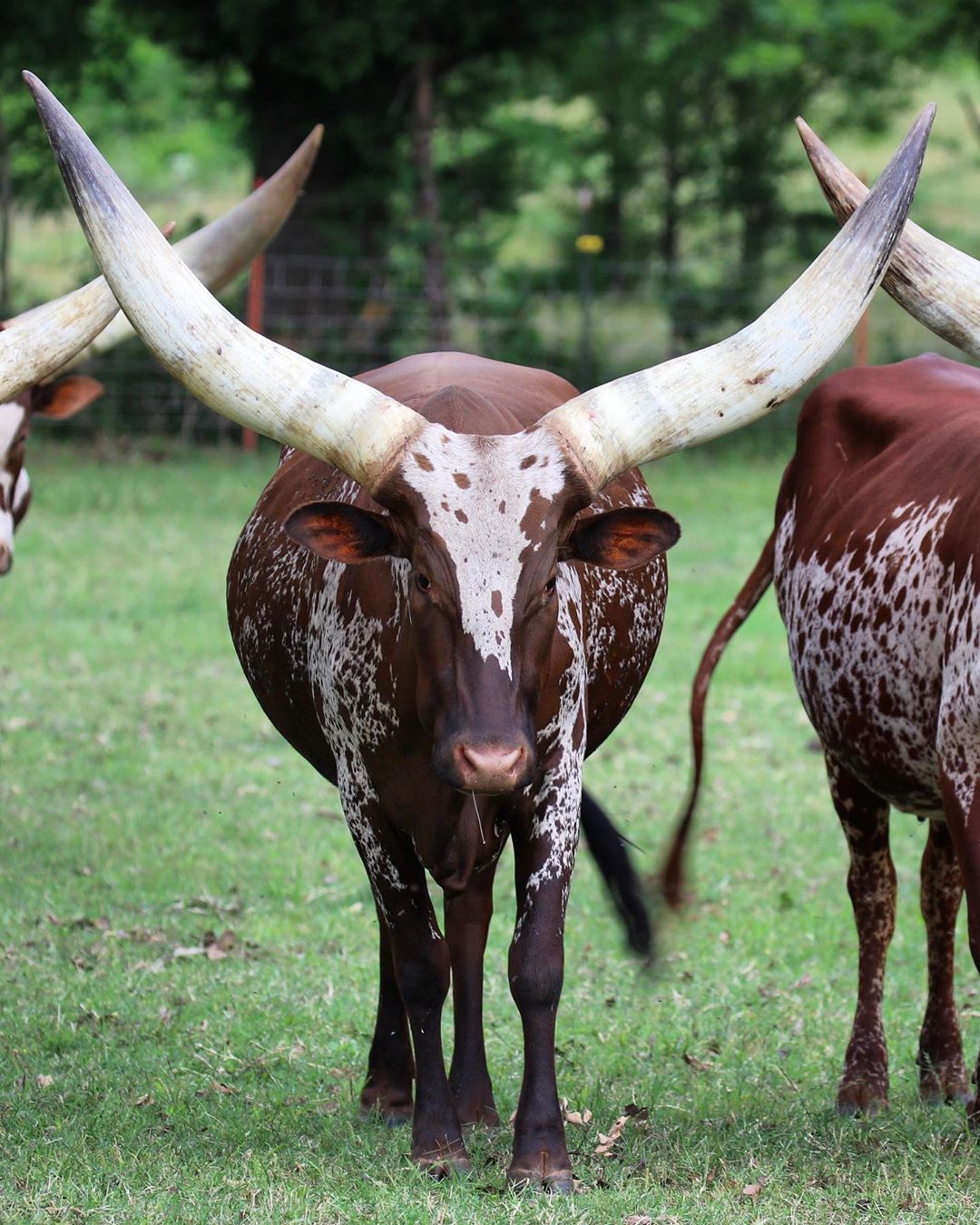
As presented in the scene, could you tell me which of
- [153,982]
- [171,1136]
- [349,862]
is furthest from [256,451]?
[171,1136]

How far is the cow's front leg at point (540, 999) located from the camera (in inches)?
148

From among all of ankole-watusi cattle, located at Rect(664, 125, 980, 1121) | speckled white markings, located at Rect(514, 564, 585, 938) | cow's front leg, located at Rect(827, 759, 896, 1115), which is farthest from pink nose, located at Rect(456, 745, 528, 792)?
cow's front leg, located at Rect(827, 759, 896, 1115)

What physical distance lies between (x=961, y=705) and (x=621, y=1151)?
4.13 ft

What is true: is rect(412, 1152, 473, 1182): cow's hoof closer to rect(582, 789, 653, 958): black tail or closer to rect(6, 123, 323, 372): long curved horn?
rect(582, 789, 653, 958): black tail

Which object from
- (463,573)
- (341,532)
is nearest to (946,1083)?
(463,573)

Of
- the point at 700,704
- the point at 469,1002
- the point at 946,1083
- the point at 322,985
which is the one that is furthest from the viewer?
the point at 322,985

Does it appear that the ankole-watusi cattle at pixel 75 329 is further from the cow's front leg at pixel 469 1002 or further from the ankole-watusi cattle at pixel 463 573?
the cow's front leg at pixel 469 1002

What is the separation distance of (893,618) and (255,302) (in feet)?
40.4

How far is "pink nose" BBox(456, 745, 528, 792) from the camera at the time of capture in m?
3.33

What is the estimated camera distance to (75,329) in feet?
14.4

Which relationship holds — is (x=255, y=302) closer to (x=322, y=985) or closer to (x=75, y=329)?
(x=322, y=985)

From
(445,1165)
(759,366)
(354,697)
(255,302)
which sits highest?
(759,366)

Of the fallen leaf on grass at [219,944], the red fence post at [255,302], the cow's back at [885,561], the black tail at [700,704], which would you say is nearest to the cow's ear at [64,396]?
the fallen leaf on grass at [219,944]

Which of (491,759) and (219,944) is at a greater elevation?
(491,759)
